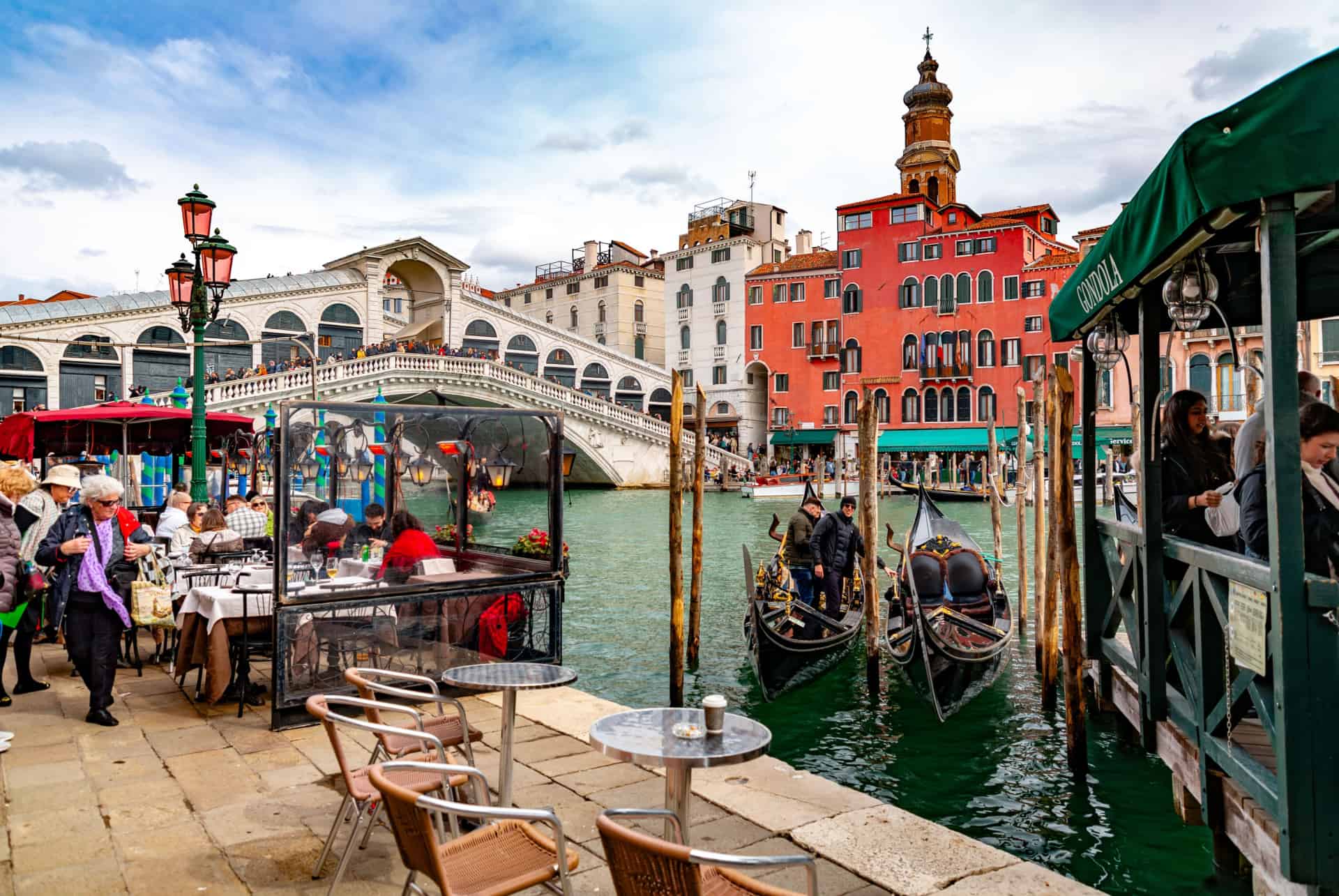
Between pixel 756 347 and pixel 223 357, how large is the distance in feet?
65.8

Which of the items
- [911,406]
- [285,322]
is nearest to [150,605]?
[285,322]

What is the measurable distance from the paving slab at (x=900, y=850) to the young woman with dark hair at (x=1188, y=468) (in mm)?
1614

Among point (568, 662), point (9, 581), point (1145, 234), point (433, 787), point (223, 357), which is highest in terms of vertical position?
point (223, 357)

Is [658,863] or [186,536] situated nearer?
[658,863]

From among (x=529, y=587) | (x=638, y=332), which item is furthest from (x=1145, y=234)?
(x=638, y=332)

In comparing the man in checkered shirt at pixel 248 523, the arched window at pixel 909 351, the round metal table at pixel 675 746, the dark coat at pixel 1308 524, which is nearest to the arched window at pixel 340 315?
the arched window at pixel 909 351

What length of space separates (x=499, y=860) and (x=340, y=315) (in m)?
34.8

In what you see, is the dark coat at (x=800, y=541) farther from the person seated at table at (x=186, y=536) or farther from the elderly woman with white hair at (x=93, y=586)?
the elderly woman with white hair at (x=93, y=586)

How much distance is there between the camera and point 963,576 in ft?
27.5

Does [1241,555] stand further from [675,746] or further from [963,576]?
[963,576]

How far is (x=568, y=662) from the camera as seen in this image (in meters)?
9.47

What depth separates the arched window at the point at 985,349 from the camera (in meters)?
33.6

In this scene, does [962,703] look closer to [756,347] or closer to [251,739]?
[251,739]

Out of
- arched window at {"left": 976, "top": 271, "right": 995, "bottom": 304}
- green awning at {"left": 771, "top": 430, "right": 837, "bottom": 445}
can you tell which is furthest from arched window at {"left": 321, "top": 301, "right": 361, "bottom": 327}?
arched window at {"left": 976, "top": 271, "right": 995, "bottom": 304}
